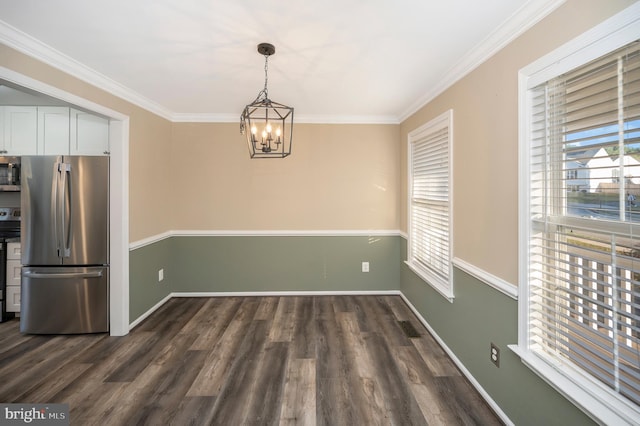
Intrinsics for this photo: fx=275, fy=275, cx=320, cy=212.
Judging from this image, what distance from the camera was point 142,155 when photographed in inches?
123

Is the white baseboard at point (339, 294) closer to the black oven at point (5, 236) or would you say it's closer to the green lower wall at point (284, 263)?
the green lower wall at point (284, 263)

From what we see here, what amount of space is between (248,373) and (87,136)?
9.39 ft

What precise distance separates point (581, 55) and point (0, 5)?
306 centimetres

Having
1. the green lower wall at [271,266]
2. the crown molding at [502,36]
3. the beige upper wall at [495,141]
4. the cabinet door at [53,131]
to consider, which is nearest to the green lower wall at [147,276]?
the green lower wall at [271,266]

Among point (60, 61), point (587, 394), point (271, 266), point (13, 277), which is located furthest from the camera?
point (271, 266)

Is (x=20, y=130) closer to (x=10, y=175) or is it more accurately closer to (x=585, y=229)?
(x=10, y=175)

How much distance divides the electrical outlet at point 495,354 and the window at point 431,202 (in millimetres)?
567

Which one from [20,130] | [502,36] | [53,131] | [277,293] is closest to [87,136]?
[53,131]

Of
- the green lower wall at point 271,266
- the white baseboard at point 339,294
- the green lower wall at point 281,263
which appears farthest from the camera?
the green lower wall at point 281,263

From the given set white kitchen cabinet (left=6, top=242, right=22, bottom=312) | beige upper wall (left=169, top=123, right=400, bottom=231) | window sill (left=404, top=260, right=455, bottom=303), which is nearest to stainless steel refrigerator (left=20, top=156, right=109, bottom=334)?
white kitchen cabinet (left=6, top=242, right=22, bottom=312)

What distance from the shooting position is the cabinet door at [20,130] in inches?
113

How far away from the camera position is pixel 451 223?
2408mm

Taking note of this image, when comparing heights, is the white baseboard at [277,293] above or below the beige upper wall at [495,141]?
below

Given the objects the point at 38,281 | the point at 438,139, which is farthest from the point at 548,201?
the point at 38,281
